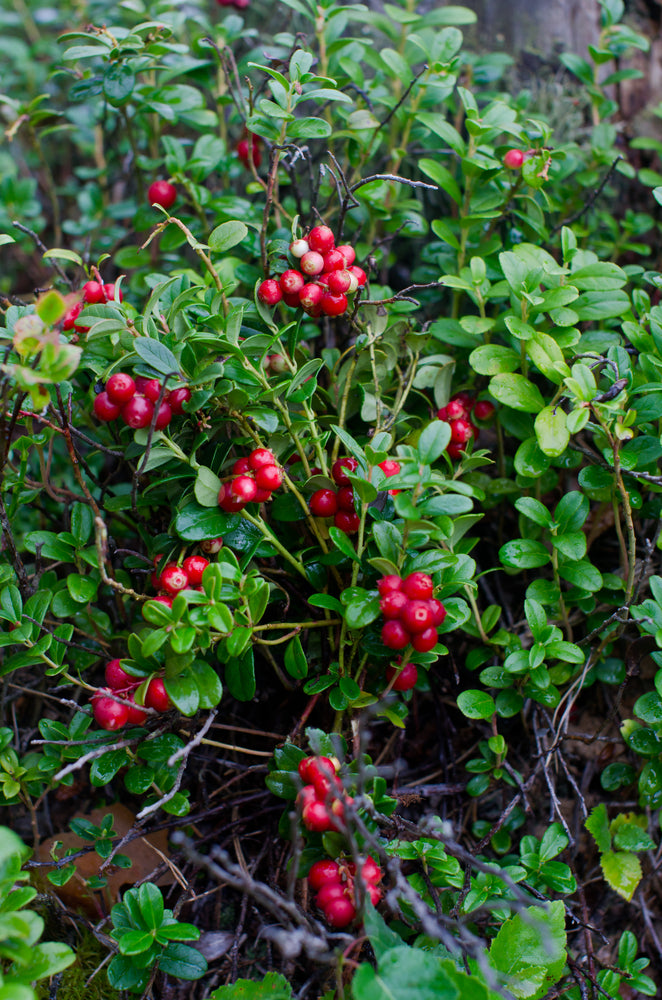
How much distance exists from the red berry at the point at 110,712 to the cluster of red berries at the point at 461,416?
110cm

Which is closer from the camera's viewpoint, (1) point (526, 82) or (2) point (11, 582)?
(2) point (11, 582)

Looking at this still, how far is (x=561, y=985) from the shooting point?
182 cm

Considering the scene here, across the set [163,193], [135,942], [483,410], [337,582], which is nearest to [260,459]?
[337,582]

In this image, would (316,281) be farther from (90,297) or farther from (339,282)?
(90,297)

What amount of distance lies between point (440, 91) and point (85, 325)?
153 cm

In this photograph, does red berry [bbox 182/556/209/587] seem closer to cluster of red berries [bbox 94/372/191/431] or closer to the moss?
cluster of red berries [bbox 94/372/191/431]

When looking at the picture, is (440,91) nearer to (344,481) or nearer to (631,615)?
(344,481)

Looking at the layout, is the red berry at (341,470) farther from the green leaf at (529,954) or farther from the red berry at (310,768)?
the green leaf at (529,954)

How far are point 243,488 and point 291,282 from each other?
1.80 feet

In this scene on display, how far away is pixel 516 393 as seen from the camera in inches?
74.9

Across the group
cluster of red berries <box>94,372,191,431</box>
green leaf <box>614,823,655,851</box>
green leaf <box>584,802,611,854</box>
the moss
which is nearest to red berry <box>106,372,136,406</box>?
cluster of red berries <box>94,372,191,431</box>

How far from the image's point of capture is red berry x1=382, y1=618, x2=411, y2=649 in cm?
153

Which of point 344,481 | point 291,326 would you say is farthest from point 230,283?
point 344,481

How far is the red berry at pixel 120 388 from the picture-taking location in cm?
154
